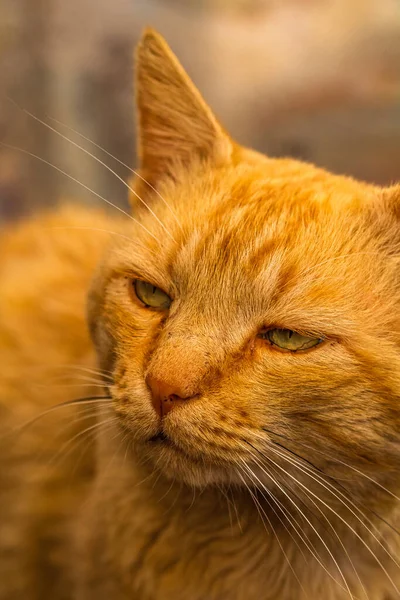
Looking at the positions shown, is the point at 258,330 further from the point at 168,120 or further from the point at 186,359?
the point at 168,120

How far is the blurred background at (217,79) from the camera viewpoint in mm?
1581

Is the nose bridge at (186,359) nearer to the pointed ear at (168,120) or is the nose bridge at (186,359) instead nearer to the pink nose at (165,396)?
the pink nose at (165,396)

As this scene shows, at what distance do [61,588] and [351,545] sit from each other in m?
0.72

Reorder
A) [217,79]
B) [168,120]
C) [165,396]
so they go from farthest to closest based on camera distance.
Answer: [217,79]
[168,120]
[165,396]

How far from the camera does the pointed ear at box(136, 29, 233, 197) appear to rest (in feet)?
3.42

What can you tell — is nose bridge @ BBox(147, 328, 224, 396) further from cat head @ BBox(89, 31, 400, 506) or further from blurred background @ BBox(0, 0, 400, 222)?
blurred background @ BBox(0, 0, 400, 222)

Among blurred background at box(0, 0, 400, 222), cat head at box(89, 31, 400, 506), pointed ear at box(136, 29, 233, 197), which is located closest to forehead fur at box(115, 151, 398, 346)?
cat head at box(89, 31, 400, 506)

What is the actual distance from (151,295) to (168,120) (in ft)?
1.15

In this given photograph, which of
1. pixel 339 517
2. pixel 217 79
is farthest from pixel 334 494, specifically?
pixel 217 79

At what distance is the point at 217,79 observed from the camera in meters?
1.80

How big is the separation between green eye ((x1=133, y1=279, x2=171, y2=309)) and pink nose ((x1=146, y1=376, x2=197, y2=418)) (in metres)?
0.19

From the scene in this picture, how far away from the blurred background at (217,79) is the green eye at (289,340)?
0.80 metres

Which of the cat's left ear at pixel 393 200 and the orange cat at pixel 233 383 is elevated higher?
the cat's left ear at pixel 393 200

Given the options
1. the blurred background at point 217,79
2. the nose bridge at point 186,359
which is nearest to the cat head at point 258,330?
the nose bridge at point 186,359
